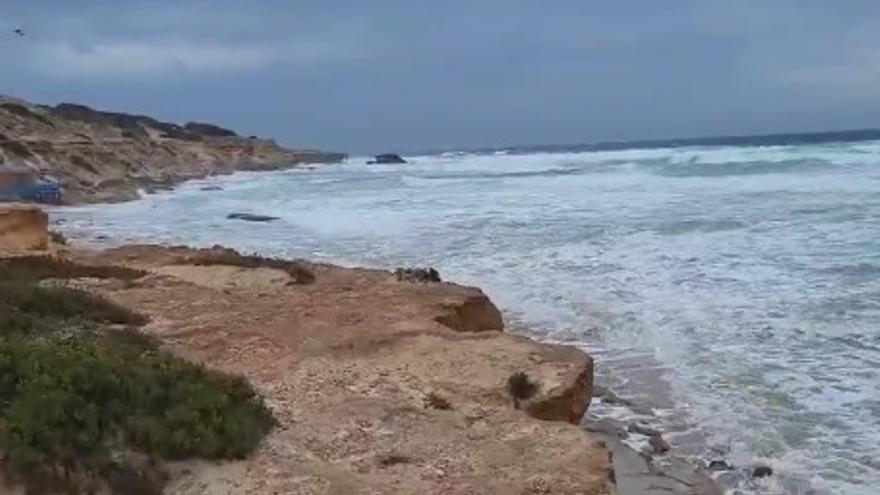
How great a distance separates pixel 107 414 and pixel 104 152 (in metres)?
46.0

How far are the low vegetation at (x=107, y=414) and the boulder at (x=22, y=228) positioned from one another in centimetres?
783

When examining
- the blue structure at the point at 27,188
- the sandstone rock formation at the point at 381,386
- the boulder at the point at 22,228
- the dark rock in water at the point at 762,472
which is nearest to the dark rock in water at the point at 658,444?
the dark rock in water at the point at 762,472

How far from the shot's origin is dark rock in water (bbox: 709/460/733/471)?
779 cm

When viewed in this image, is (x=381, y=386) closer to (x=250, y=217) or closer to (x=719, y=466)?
(x=719, y=466)

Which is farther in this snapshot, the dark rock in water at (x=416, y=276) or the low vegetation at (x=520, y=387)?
the dark rock in water at (x=416, y=276)

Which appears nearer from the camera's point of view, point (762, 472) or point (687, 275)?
point (762, 472)

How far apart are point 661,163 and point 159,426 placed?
185 feet

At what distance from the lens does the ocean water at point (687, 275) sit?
8.80 m

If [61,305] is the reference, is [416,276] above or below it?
below

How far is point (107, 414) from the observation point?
513 cm

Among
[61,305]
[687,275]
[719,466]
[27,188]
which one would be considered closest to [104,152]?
[27,188]

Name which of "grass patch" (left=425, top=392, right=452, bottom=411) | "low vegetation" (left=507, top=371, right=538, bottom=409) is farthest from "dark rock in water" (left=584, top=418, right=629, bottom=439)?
"grass patch" (left=425, top=392, right=452, bottom=411)

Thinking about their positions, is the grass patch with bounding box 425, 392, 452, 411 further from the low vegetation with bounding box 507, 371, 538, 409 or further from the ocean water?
the ocean water

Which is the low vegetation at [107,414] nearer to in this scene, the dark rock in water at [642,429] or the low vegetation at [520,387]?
the low vegetation at [520,387]
